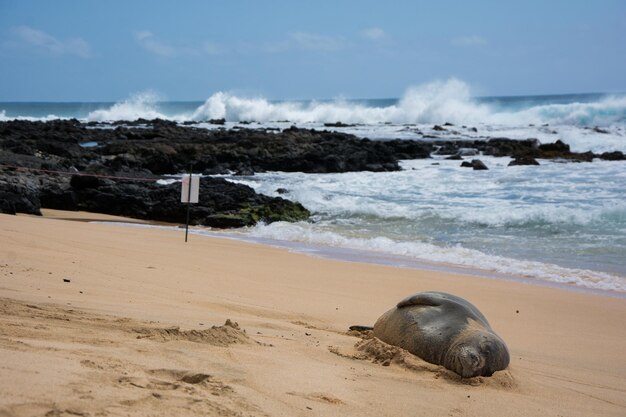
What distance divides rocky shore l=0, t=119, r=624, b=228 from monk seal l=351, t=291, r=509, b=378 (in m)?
10.1

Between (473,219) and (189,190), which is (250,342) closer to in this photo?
→ (189,190)

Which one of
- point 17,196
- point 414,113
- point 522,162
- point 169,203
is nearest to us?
point 17,196

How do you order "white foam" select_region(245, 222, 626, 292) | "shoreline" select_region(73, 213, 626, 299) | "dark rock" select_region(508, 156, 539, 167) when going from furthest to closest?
1. "dark rock" select_region(508, 156, 539, 167)
2. "white foam" select_region(245, 222, 626, 292)
3. "shoreline" select_region(73, 213, 626, 299)

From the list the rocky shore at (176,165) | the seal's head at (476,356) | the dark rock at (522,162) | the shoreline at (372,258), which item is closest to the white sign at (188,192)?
the shoreline at (372,258)

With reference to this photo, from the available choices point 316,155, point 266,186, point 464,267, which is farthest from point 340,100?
point 464,267

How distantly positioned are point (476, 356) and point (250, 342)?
56.4 inches

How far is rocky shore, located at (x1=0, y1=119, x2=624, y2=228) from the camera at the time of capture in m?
15.4

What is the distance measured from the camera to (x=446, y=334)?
4.55 m

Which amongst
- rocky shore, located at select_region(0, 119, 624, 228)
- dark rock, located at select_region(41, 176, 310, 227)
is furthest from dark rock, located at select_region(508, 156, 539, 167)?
dark rock, located at select_region(41, 176, 310, 227)

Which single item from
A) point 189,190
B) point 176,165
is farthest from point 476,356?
point 176,165

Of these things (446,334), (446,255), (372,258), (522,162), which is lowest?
(372,258)

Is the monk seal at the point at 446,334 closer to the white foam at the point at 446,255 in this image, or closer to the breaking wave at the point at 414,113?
the white foam at the point at 446,255

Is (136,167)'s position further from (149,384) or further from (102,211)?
(149,384)

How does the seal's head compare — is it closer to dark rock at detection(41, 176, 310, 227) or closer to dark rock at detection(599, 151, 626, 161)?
dark rock at detection(41, 176, 310, 227)
